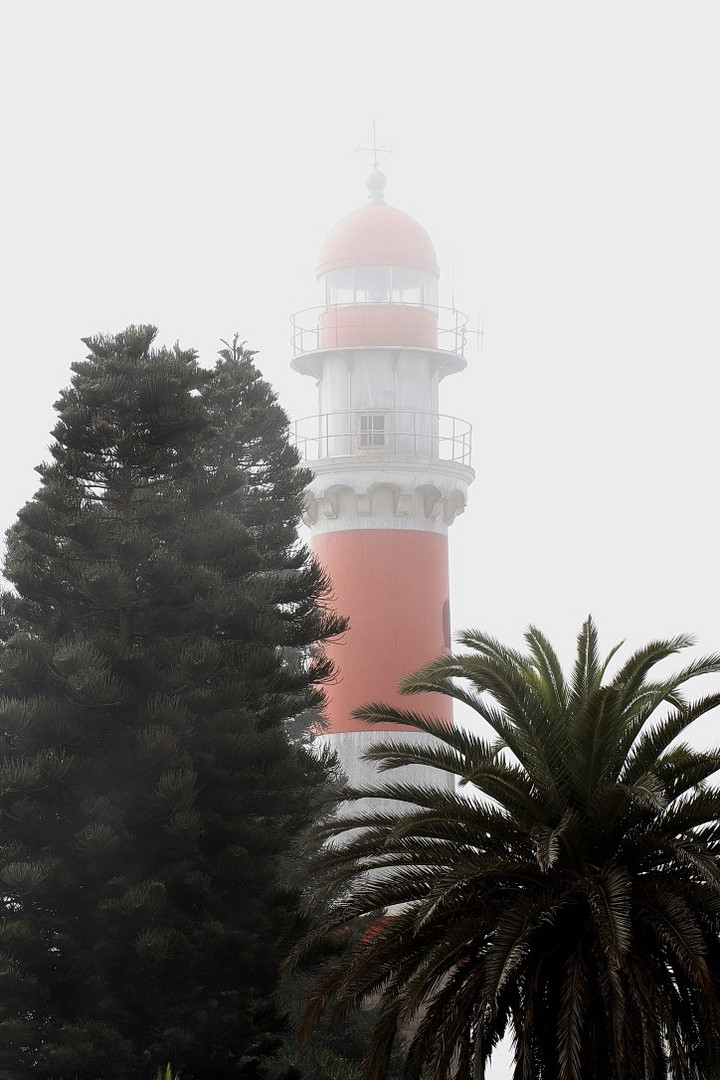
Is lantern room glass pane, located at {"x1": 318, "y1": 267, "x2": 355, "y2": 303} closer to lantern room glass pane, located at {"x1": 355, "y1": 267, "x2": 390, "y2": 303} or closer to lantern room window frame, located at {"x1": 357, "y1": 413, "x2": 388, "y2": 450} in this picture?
lantern room glass pane, located at {"x1": 355, "y1": 267, "x2": 390, "y2": 303}

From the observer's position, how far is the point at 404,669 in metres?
30.7

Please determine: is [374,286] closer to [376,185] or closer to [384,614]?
[376,185]

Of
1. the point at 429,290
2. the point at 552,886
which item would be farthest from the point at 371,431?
the point at 552,886

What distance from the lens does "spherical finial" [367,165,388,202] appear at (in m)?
33.7

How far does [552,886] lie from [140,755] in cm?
539

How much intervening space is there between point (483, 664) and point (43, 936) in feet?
19.4

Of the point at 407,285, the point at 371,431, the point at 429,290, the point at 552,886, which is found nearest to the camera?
the point at 552,886

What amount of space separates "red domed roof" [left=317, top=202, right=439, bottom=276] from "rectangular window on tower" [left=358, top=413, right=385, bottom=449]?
2815 millimetres

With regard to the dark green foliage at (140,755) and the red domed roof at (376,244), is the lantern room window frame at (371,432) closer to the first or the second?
Result: the red domed roof at (376,244)

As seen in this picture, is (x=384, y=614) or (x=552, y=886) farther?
(x=384, y=614)

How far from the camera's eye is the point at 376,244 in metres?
32.5

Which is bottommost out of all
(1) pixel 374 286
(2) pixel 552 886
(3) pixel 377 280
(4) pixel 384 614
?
(2) pixel 552 886

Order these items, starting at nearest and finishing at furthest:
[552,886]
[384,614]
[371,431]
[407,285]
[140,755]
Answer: [552,886] < [140,755] < [384,614] < [371,431] < [407,285]

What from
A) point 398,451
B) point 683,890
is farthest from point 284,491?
point 683,890
